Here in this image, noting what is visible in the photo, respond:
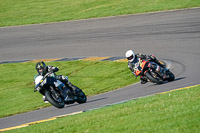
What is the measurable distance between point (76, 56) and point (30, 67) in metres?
2.59

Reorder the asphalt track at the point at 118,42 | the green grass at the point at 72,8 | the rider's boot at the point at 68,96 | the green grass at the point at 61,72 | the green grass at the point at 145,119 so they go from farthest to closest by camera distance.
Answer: the green grass at the point at 72,8, the green grass at the point at 61,72, the asphalt track at the point at 118,42, the rider's boot at the point at 68,96, the green grass at the point at 145,119

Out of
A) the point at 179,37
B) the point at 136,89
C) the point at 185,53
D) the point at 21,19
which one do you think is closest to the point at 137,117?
the point at 136,89

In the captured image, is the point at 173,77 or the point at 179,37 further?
the point at 179,37

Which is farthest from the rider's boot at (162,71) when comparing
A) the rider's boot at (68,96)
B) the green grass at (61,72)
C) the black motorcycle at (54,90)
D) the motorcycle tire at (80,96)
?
the rider's boot at (68,96)

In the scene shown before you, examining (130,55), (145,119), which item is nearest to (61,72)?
(130,55)

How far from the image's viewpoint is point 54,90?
14.8 meters

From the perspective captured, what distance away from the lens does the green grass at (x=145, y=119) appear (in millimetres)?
8516

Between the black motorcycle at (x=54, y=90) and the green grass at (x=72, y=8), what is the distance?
1953cm

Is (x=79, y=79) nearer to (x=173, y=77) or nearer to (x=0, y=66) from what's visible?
(x=173, y=77)

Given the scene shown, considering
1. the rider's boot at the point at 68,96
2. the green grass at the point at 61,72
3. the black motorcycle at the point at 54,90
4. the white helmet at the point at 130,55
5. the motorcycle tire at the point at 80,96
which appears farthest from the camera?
the green grass at the point at 61,72

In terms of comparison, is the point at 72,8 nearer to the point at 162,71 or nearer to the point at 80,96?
the point at 162,71

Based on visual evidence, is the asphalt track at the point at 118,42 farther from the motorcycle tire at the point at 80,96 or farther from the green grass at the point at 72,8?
the green grass at the point at 72,8

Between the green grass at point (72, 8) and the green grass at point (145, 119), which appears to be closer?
the green grass at point (145, 119)

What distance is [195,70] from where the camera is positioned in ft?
60.2
